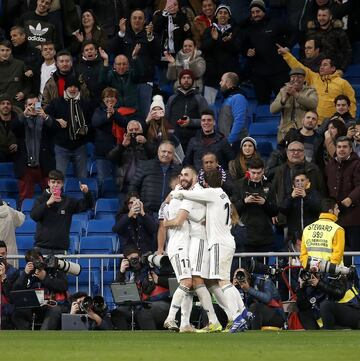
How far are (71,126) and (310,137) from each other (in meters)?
4.05

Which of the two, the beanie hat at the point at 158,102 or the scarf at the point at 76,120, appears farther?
the scarf at the point at 76,120

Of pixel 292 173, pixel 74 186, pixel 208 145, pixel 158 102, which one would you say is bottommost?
pixel 292 173

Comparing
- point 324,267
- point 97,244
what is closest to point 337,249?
point 324,267

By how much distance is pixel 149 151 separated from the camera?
24375 mm

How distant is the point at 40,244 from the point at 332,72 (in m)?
5.52

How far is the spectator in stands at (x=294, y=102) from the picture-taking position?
79.3 feet

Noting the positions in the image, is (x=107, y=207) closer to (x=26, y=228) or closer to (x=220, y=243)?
(x=26, y=228)

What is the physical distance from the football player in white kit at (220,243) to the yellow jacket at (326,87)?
5.78 m

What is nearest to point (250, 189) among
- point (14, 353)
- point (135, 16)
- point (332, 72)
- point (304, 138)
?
point (304, 138)

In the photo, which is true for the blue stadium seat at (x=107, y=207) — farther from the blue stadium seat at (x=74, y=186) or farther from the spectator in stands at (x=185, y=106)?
the spectator in stands at (x=185, y=106)

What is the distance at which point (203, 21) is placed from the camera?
88.6 feet

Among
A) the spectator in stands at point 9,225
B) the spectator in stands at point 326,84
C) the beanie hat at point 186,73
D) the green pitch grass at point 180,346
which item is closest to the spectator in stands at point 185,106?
the beanie hat at point 186,73

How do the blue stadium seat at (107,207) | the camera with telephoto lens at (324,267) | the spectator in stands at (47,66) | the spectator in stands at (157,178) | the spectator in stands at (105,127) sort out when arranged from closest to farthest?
1. the camera with telephoto lens at (324,267)
2. the spectator in stands at (157,178)
3. the spectator in stands at (105,127)
4. the blue stadium seat at (107,207)
5. the spectator in stands at (47,66)

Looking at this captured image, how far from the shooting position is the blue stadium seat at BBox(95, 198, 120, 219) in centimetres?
2523
